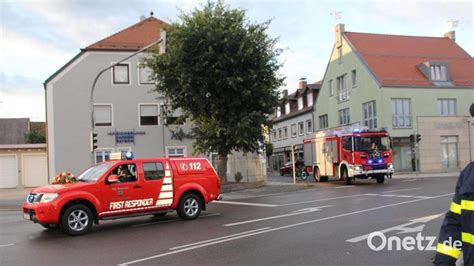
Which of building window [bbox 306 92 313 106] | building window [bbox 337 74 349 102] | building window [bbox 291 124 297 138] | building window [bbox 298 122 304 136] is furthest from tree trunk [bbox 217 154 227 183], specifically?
building window [bbox 291 124 297 138]

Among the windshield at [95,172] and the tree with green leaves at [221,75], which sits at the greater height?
the tree with green leaves at [221,75]

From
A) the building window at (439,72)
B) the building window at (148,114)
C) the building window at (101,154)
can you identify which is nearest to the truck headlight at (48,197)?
the building window at (101,154)

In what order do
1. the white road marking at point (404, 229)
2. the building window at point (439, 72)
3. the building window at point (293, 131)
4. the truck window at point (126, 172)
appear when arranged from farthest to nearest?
the building window at point (293, 131) → the building window at point (439, 72) → the truck window at point (126, 172) → the white road marking at point (404, 229)

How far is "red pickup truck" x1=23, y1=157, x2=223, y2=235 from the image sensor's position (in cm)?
1120

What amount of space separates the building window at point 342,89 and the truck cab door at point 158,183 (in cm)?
3535

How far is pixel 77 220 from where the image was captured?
11320mm

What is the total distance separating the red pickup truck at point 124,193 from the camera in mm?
11203

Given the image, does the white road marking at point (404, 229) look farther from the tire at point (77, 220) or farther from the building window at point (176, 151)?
the building window at point (176, 151)

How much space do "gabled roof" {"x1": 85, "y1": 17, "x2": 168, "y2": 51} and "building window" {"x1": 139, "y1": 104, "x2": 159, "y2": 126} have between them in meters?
3.85

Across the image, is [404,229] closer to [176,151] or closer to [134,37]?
[176,151]

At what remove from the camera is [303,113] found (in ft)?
181

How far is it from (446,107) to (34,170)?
113 feet

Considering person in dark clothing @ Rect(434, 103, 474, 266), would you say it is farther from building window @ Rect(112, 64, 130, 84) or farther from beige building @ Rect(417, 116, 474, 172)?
beige building @ Rect(417, 116, 474, 172)

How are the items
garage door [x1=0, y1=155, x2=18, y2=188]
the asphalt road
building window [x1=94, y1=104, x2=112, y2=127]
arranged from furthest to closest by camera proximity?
garage door [x1=0, y1=155, x2=18, y2=188] < building window [x1=94, y1=104, x2=112, y2=127] < the asphalt road
